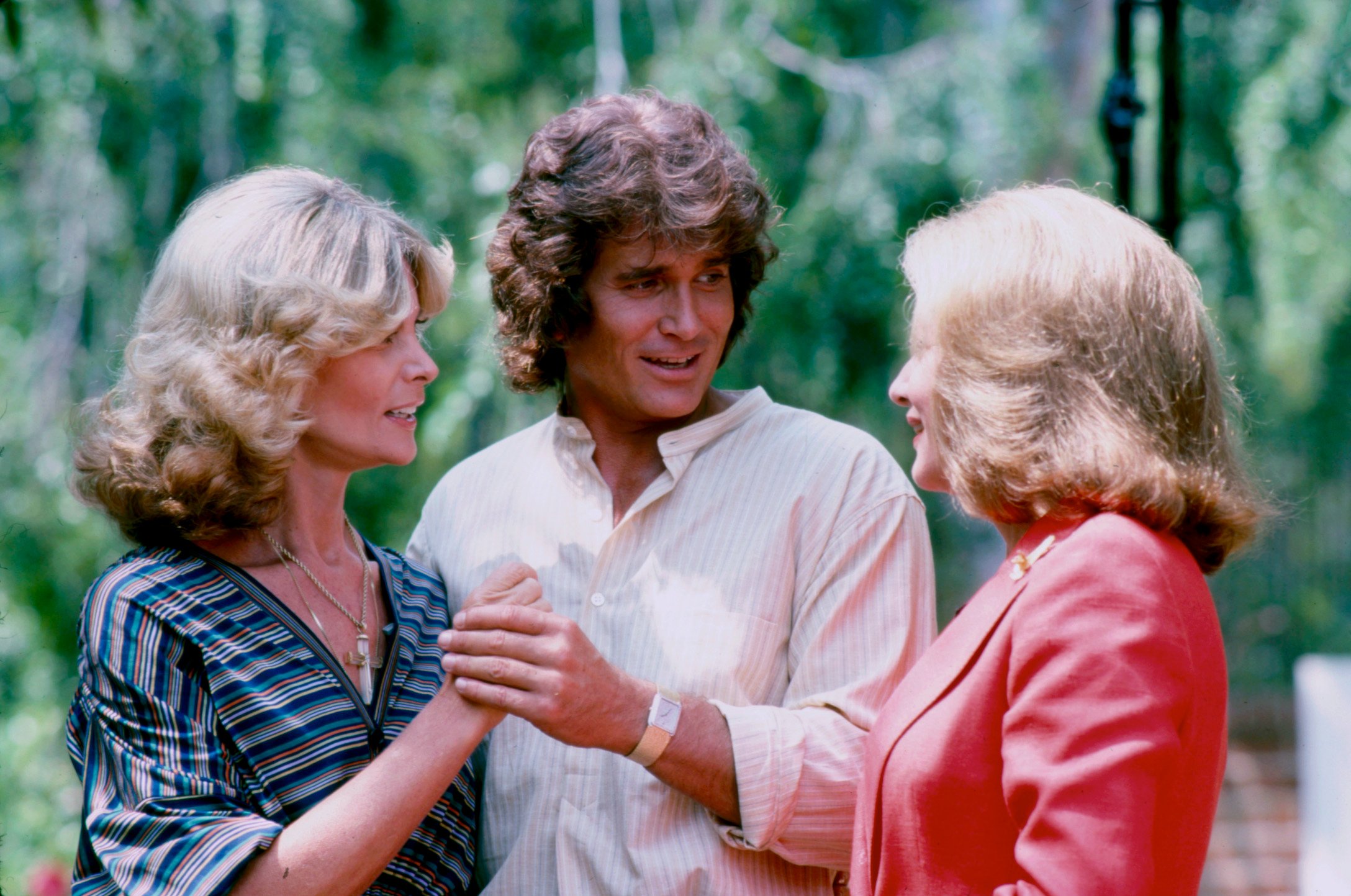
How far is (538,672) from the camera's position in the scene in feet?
5.47

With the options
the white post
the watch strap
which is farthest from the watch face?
the white post

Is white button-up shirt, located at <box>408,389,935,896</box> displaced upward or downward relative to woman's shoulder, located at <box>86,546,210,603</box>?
downward

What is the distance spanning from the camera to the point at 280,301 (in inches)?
69.8

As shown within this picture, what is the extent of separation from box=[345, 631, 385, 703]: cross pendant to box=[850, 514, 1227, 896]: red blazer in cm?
74

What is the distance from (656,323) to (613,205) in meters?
0.20

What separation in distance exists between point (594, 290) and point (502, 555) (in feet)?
1.55

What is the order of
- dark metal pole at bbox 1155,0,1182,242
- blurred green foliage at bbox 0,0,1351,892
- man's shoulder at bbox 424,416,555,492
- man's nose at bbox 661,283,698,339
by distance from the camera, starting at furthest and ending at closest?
blurred green foliage at bbox 0,0,1351,892, dark metal pole at bbox 1155,0,1182,242, man's shoulder at bbox 424,416,555,492, man's nose at bbox 661,283,698,339

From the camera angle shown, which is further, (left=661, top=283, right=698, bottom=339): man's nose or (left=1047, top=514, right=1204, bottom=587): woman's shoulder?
(left=661, top=283, right=698, bottom=339): man's nose

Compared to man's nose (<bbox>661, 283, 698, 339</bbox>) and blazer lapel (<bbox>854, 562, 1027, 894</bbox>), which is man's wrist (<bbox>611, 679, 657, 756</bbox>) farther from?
man's nose (<bbox>661, 283, 698, 339</bbox>)

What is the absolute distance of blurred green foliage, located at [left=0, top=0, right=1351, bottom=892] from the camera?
14.2 feet

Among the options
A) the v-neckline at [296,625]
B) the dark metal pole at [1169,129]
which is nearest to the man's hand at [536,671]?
the v-neckline at [296,625]

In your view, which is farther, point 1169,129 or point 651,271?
point 1169,129

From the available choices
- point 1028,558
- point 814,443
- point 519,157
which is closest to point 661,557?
point 814,443

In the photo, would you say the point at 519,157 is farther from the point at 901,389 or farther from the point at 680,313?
the point at 901,389
